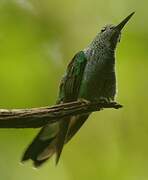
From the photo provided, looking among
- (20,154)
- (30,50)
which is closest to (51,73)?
(30,50)

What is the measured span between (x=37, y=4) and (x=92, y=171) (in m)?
1.44

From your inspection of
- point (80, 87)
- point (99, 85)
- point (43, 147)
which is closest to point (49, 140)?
point (43, 147)

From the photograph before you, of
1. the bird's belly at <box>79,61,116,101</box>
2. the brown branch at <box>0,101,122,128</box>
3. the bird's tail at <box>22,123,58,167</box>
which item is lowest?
the brown branch at <box>0,101,122,128</box>

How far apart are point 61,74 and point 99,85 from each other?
0.42 metres

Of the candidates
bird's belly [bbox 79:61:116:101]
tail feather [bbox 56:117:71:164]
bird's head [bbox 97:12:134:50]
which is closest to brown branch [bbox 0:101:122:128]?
tail feather [bbox 56:117:71:164]

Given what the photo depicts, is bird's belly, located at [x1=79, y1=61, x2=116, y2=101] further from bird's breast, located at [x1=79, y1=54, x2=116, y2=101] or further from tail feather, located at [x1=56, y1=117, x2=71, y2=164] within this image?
tail feather, located at [x1=56, y1=117, x2=71, y2=164]

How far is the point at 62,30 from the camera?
13.5 feet

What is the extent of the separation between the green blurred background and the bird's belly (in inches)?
7.9

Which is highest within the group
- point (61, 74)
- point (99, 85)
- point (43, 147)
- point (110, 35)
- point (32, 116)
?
point (110, 35)

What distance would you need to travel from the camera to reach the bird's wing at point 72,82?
3673 millimetres

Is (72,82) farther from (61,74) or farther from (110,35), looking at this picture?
(110,35)

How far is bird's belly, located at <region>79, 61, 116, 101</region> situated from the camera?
3695 mm

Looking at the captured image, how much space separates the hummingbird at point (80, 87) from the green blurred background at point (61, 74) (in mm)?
94

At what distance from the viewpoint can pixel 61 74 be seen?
4023mm
